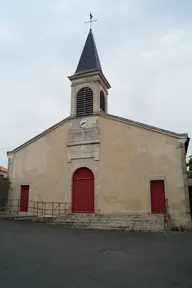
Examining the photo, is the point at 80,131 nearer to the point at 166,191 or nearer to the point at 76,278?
the point at 166,191

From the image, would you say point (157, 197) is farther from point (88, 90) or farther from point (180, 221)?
point (88, 90)

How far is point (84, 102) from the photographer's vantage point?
16031mm

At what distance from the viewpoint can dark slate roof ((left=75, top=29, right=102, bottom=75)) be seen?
55.1 feet

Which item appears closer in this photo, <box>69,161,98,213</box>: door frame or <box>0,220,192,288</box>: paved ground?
<box>0,220,192,288</box>: paved ground

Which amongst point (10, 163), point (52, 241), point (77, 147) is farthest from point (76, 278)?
point (10, 163)

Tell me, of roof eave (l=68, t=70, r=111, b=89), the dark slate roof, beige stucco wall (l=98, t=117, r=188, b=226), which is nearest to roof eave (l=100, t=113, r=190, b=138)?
beige stucco wall (l=98, t=117, r=188, b=226)

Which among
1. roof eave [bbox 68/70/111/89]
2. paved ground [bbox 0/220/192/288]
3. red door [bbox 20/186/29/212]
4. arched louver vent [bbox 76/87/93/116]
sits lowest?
paved ground [bbox 0/220/192/288]

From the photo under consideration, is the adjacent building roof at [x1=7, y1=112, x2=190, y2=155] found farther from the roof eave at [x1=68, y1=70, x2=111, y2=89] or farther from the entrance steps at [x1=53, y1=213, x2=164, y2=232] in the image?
the entrance steps at [x1=53, y1=213, x2=164, y2=232]

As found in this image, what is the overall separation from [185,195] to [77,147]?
22.6ft

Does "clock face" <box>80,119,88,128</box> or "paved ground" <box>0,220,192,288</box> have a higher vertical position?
"clock face" <box>80,119,88,128</box>

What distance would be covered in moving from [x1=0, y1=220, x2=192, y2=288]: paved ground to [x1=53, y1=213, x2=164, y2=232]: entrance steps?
3.66 m

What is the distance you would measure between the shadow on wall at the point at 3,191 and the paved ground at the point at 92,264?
10222 mm

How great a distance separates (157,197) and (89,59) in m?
10.8

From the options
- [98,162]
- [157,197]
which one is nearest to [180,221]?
[157,197]
